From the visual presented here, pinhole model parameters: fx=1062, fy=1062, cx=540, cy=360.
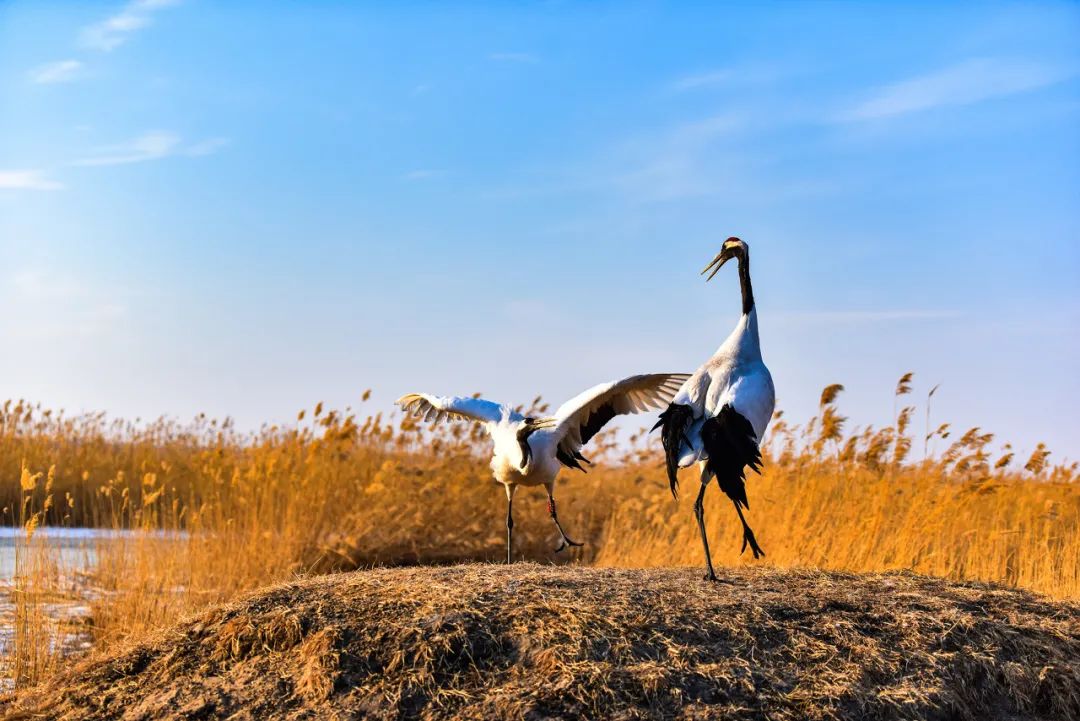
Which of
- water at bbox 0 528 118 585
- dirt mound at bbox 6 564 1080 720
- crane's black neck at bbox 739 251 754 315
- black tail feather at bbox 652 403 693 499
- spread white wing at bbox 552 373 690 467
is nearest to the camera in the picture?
dirt mound at bbox 6 564 1080 720

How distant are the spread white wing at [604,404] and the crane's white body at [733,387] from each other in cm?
107

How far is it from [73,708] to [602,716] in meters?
2.50

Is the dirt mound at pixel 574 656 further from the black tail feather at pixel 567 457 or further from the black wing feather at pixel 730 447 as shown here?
the black tail feather at pixel 567 457

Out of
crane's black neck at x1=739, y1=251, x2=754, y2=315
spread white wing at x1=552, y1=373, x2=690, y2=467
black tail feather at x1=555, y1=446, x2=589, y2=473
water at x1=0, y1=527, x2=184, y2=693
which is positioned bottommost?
water at x1=0, y1=527, x2=184, y2=693

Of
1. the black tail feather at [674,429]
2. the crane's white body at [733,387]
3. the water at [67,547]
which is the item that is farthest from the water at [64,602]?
the crane's white body at [733,387]

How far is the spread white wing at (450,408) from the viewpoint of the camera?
8.00 meters

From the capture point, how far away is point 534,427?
23.8ft

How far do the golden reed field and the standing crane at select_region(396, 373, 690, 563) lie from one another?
4.62 ft

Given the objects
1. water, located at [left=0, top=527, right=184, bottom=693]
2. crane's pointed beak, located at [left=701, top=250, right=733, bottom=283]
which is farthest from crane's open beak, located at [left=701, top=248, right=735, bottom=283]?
water, located at [left=0, top=527, right=184, bottom=693]

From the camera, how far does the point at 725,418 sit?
579 cm

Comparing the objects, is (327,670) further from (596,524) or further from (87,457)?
(87,457)

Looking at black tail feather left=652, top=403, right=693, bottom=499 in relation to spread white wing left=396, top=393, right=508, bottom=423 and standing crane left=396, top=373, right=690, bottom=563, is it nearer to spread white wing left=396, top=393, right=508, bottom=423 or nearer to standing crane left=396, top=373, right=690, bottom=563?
standing crane left=396, top=373, right=690, bottom=563

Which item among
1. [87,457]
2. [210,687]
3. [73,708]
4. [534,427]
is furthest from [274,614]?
[87,457]

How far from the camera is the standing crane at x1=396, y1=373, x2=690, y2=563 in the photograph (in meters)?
7.29
